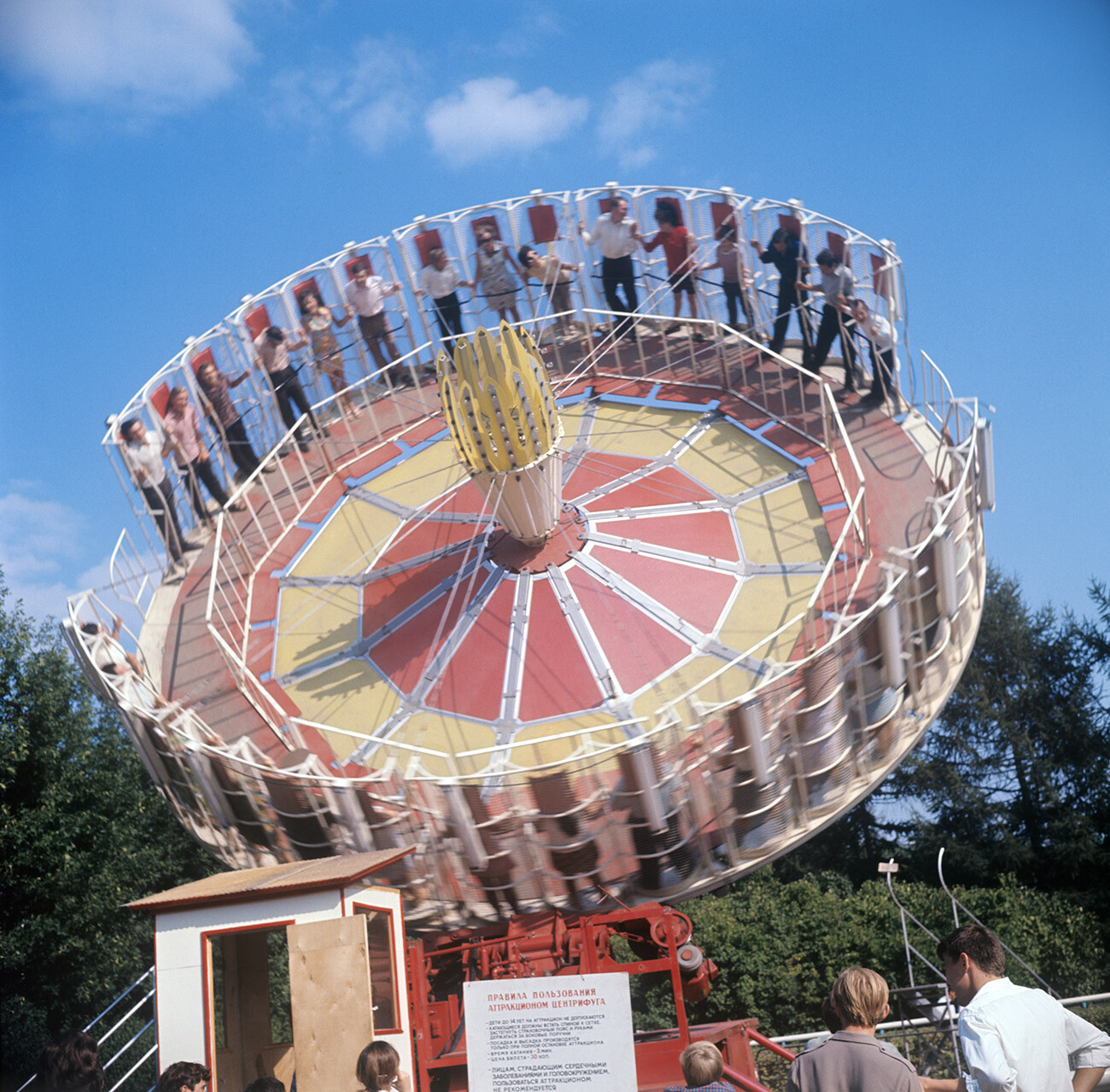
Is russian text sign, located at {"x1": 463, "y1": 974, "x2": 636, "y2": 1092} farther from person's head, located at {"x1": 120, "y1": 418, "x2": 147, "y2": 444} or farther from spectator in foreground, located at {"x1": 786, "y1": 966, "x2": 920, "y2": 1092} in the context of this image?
person's head, located at {"x1": 120, "y1": 418, "x2": 147, "y2": 444}

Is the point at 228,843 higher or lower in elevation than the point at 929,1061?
higher

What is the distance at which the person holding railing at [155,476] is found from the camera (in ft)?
59.1

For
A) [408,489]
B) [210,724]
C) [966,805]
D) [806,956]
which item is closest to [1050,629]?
[966,805]

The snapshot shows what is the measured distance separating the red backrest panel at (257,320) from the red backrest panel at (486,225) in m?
4.03

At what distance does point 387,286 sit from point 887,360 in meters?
8.65

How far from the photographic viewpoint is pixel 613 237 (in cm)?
2114

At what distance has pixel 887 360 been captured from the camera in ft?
61.1

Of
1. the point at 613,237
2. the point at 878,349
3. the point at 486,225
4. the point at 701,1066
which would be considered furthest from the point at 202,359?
the point at 701,1066

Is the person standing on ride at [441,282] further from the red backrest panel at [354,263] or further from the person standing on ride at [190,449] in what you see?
the person standing on ride at [190,449]

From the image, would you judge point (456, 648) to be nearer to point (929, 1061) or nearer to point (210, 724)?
point (210, 724)

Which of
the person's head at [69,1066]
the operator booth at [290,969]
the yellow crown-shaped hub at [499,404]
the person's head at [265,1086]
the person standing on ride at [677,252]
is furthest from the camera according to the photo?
the person standing on ride at [677,252]

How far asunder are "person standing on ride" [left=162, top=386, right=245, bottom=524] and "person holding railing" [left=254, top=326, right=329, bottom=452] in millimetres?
1627

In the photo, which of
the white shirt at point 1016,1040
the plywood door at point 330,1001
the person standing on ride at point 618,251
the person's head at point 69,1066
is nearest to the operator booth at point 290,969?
the plywood door at point 330,1001

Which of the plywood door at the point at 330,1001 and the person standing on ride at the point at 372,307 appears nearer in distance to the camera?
the plywood door at the point at 330,1001
